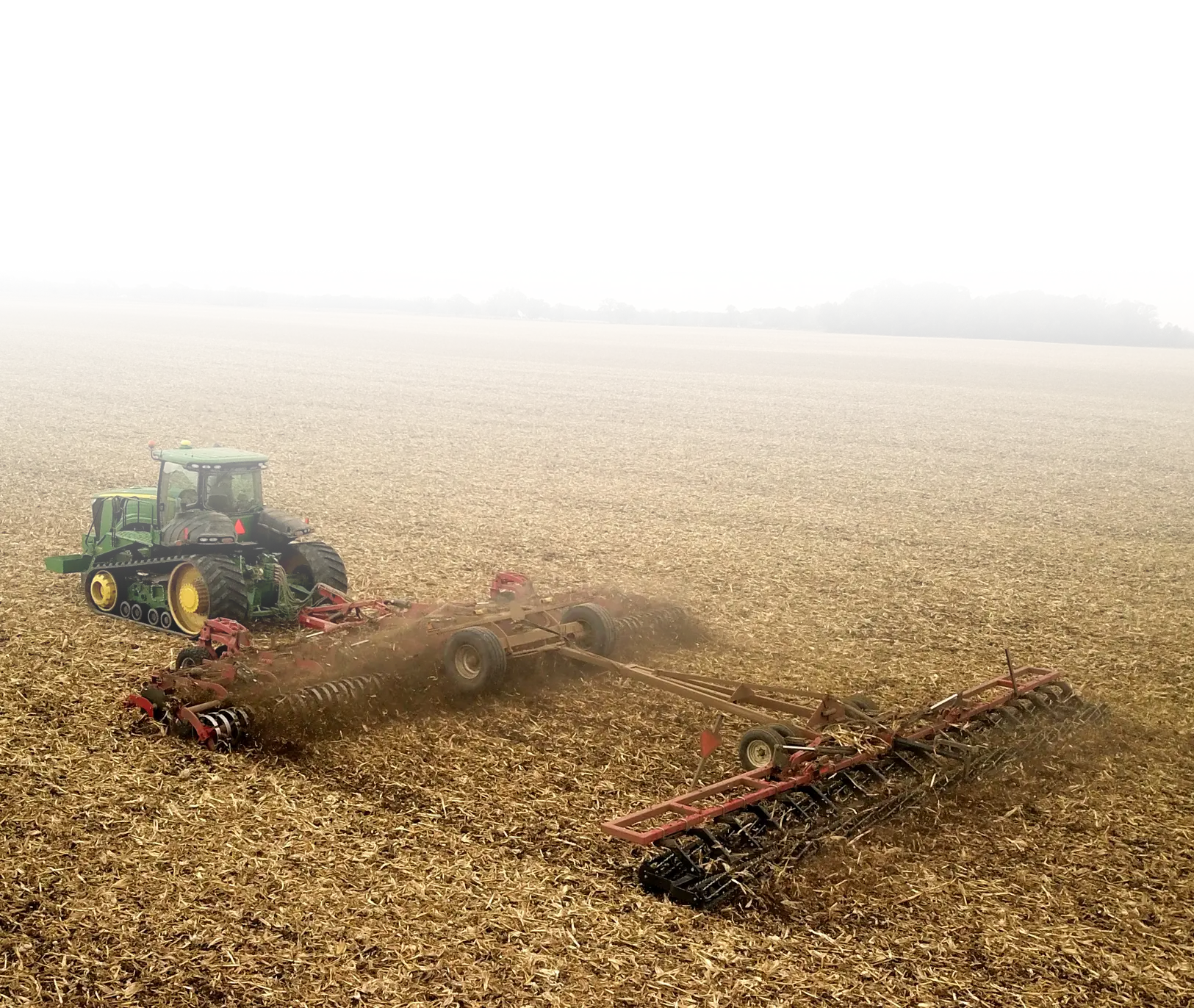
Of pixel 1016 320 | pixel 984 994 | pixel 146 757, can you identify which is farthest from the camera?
pixel 1016 320

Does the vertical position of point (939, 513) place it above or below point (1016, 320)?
below

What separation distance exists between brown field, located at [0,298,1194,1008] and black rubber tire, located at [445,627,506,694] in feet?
0.81

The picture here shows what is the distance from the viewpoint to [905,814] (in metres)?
7.30

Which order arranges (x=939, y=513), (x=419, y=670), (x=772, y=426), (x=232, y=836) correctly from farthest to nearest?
(x=772, y=426)
(x=939, y=513)
(x=419, y=670)
(x=232, y=836)

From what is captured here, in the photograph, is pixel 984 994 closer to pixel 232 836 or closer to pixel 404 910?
pixel 404 910

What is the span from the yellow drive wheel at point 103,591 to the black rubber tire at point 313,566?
68.6 inches

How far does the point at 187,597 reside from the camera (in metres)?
10.6

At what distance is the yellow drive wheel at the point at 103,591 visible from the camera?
11312mm

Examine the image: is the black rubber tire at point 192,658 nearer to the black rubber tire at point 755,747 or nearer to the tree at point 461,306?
the black rubber tire at point 755,747

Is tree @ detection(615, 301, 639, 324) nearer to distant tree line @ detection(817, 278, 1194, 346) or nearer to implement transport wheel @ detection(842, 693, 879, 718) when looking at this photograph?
distant tree line @ detection(817, 278, 1194, 346)

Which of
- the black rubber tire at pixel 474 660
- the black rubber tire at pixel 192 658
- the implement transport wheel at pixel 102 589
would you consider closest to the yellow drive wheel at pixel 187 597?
the implement transport wheel at pixel 102 589

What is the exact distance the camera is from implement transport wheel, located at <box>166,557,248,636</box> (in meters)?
10.2

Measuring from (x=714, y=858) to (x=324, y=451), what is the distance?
694 inches

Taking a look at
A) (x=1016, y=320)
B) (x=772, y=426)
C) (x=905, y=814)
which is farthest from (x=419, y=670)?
(x=1016, y=320)
